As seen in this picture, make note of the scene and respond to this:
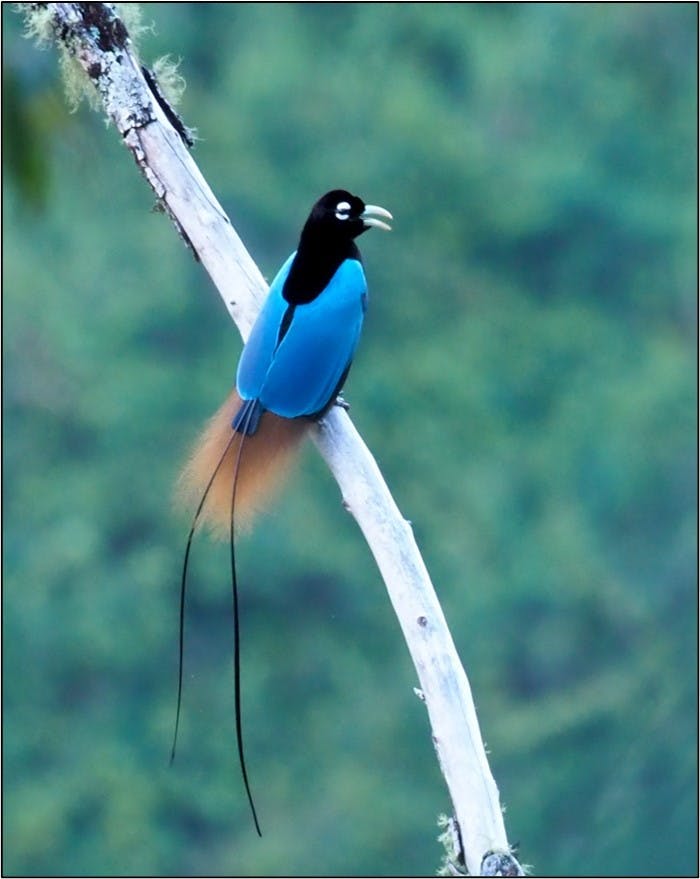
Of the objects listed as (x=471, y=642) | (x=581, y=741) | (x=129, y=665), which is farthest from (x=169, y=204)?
(x=129, y=665)

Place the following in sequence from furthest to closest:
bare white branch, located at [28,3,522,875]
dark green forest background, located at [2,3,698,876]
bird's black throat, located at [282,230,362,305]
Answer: dark green forest background, located at [2,3,698,876] → bird's black throat, located at [282,230,362,305] → bare white branch, located at [28,3,522,875]

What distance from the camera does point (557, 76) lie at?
1397 centimetres

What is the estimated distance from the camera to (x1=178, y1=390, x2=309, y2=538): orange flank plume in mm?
3172

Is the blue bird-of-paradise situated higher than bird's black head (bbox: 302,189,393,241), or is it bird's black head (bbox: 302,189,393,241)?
bird's black head (bbox: 302,189,393,241)

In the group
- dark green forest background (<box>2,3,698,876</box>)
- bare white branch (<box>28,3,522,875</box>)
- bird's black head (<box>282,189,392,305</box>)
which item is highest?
dark green forest background (<box>2,3,698,876</box>)

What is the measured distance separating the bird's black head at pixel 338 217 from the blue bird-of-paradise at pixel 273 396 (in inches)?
3.8

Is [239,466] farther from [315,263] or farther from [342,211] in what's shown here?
[342,211]

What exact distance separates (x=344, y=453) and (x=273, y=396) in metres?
0.29

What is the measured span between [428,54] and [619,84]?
5.23 feet

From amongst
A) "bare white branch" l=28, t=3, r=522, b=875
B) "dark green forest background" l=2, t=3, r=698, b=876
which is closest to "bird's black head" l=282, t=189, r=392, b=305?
"bare white branch" l=28, t=3, r=522, b=875

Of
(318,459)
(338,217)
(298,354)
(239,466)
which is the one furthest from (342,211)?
(318,459)

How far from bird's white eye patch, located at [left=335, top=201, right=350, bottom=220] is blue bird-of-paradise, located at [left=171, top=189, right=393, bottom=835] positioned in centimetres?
13

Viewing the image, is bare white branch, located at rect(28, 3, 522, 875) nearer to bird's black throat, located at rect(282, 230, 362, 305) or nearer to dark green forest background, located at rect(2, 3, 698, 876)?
bird's black throat, located at rect(282, 230, 362, 305)

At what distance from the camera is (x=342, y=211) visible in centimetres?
351
